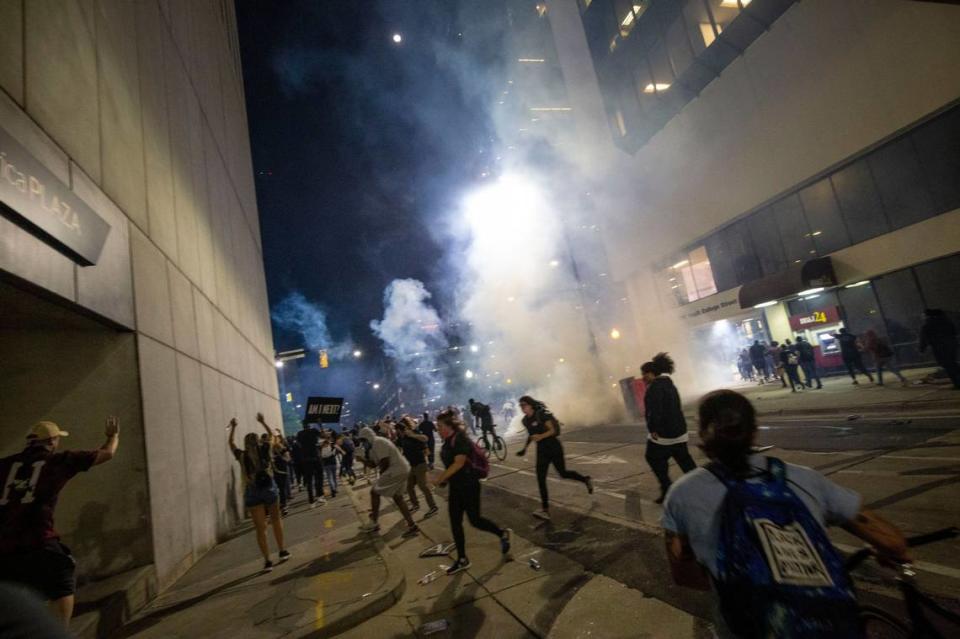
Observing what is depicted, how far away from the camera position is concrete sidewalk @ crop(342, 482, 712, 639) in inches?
122

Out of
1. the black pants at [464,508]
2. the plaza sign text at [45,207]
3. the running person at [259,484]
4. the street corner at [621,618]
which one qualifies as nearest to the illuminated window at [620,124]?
the black pants at [464,508]

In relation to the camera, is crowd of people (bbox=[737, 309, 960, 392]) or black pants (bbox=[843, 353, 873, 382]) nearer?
crowd of people (bbox=[737, 309, 960, 392])

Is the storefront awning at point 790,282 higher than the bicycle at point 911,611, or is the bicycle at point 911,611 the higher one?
the storefront awning at point 790,282

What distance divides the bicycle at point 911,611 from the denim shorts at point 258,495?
575cm

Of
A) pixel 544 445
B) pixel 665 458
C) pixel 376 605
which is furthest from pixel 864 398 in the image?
pixel 376 605

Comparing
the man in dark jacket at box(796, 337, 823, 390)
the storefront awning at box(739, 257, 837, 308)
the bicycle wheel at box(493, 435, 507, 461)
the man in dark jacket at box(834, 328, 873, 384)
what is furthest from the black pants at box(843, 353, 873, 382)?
the bicycle wheel at box(493, 435, 507, 461)

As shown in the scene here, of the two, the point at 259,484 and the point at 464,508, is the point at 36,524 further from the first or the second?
the point at 464,508

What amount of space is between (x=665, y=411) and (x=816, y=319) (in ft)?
45.6

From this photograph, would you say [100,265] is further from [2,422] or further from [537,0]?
[537,0]

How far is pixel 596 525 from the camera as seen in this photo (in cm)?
524

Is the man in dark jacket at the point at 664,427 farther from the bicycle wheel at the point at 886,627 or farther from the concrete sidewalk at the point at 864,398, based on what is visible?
the concrete sidewalk at the point at 864,398

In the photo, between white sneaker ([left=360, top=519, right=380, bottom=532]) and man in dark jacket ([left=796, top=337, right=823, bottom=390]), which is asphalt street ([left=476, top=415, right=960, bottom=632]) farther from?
man in dark jacket ([left=796, top=337, right=823, bottom=390])

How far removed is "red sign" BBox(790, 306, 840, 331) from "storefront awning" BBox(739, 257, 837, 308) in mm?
1018

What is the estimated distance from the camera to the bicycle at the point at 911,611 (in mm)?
1659
